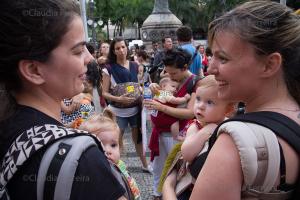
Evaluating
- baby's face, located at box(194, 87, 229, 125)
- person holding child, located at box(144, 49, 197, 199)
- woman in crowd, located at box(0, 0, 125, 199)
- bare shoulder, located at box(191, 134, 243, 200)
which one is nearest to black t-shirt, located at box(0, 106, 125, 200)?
woman in crowd, located at box(0, 0, 125, 199)

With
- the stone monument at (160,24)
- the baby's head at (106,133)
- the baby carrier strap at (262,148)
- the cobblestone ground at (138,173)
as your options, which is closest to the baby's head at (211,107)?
the baby's head at (106,133)

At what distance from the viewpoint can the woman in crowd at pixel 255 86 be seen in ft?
3.77

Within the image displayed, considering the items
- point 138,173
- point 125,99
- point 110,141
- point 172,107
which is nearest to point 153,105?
point 172,107

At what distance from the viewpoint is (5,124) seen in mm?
1117

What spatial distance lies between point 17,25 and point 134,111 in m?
3.87

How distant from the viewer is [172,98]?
11.7 ft

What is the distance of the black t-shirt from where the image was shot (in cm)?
101

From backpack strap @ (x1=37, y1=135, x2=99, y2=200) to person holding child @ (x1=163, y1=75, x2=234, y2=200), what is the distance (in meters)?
0.81

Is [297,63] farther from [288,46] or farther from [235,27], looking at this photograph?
[235,27]

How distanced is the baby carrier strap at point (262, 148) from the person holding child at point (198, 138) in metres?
0.54

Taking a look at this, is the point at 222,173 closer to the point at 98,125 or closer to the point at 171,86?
the point at 98,125

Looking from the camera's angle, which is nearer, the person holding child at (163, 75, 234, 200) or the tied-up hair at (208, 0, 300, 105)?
the tied-up hair at (208, 0, 300, 105)

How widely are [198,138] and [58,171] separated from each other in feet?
3.59

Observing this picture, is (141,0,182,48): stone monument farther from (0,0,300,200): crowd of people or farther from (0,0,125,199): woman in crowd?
(0,0,125,199): woman in crowd
